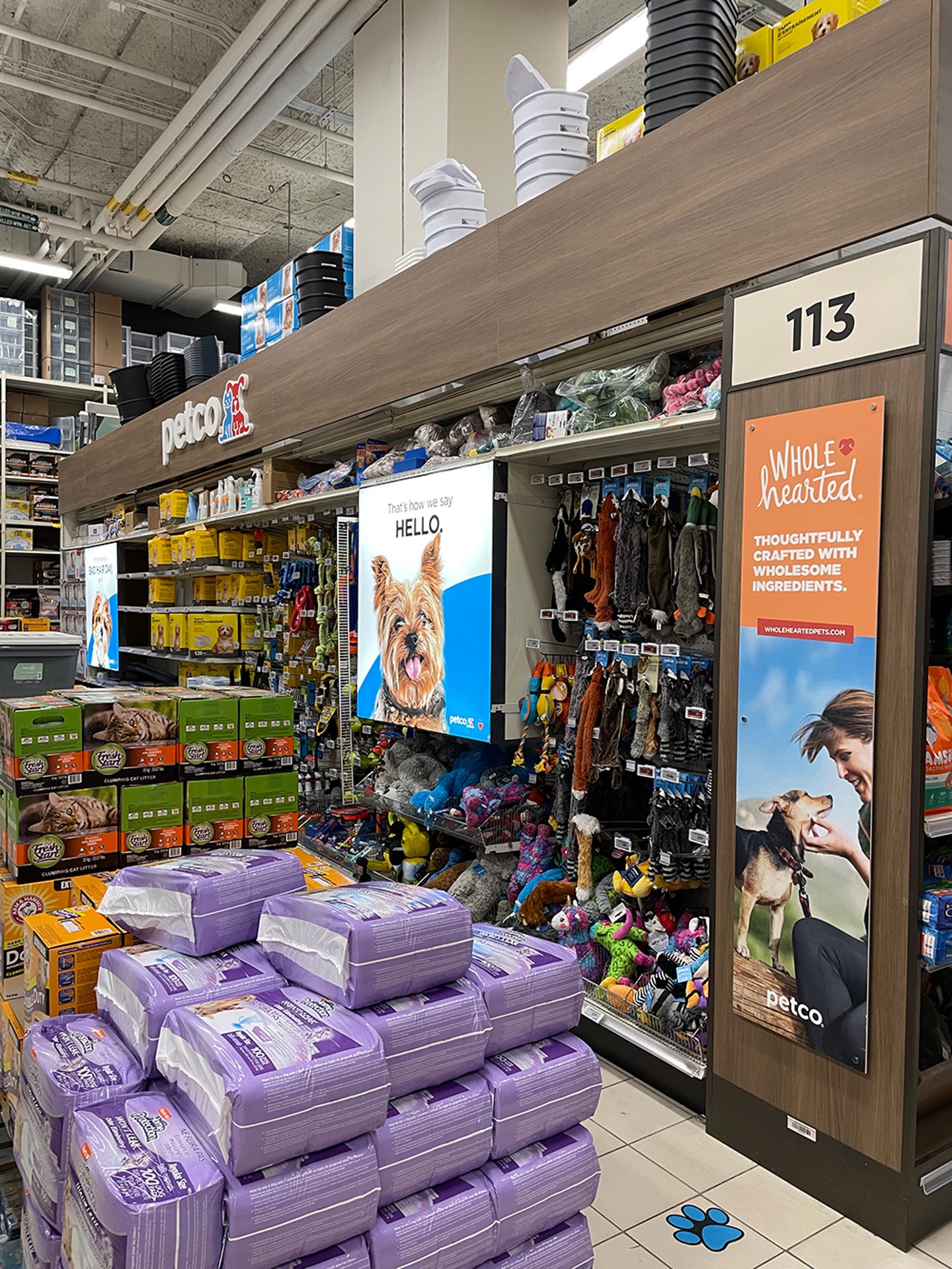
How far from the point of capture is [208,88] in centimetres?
561

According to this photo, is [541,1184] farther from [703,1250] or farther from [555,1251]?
[703,1250]

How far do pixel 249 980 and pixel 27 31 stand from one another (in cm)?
705

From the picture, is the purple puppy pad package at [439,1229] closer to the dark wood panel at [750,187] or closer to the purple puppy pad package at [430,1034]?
the purple puppy pad package at [430,1034]

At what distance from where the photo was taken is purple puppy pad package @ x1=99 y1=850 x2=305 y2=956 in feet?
5.68

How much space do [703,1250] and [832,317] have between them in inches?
88.2

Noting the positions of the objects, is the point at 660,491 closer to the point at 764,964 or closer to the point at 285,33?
the point at 764,964

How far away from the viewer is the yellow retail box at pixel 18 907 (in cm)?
230

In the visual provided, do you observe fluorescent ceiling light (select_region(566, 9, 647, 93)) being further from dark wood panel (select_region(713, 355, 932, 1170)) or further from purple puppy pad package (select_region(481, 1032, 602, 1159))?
purple puppy pad package (select_region(481, 1032, 602, 1159))

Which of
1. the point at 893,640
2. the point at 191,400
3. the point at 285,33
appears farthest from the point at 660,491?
the point at 191,400

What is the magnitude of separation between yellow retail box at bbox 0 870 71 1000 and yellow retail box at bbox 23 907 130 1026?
1.02 feet

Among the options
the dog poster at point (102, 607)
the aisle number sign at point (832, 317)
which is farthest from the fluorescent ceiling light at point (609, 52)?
the dog poster at point (102, 607)

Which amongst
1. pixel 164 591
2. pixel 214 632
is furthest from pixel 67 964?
pixel 164 591

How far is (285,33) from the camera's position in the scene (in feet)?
16.1

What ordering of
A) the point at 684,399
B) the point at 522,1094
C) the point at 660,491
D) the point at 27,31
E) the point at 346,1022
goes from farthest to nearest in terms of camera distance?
the point at 27,31 → the point at 660,491 → the point at 684,399 → the point at 522,1094 → the point at 346,1022
